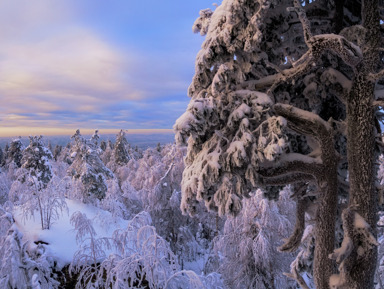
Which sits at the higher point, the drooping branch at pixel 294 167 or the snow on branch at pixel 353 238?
the drooping branch at pixel 294 167

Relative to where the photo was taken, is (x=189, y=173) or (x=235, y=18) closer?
(x=235, y=18)

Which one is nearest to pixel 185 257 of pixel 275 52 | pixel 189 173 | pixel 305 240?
pixel 305 240

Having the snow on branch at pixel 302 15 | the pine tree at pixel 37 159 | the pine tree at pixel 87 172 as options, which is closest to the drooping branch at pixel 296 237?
the snow on branch at pixel 302 15

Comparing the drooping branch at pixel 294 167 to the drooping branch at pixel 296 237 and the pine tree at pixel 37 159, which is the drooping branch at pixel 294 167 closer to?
the drooping branch at pixel 296 237

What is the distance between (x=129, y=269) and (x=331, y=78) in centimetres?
559

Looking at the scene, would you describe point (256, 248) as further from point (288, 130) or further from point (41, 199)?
point (41, 199)

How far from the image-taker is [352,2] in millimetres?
5914

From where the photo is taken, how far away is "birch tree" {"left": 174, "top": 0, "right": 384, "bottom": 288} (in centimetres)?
446

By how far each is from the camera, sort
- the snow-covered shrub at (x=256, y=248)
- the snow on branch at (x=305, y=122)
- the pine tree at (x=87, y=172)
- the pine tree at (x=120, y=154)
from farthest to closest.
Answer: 1. the pine tree at (x=120, y=154)
2. the pine tree at (x=87, y=172)
3. the snow-covered shrub at (x=256, y=248)
4. the snow on branch at (x=305, y=122)

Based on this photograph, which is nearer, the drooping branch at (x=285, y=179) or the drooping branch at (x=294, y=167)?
the drooping branch at (x=294, y=167)

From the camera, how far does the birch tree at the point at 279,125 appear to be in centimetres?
446

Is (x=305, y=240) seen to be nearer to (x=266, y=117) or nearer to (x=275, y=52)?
(x=266, y=117)

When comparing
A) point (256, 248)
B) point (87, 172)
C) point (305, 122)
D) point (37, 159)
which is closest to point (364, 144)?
point (305, 122)

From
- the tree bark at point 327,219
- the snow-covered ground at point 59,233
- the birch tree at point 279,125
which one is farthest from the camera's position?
the snow-covered ground at point 59,233
